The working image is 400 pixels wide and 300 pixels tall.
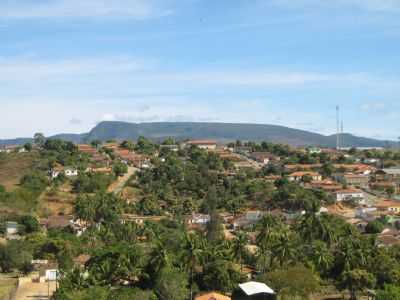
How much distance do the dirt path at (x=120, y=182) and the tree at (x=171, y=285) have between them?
43.1 metres

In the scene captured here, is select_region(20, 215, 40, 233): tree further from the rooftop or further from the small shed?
the rooftop

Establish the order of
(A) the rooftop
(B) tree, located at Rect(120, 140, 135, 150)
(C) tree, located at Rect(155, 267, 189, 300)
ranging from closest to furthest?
(A) the rooftop, (C) tree, located at Rect(155, 267, 189, 300), (B) tree, located at Rect(120, 140, 135, 150)

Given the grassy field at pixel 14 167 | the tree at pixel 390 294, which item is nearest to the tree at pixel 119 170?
the grassy field at pixel 14 167

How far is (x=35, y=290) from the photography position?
44219 millimetres

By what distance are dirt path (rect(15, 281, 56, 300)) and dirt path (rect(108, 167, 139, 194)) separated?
3345 cm

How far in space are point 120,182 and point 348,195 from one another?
101ft

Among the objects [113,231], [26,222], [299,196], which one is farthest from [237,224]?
[26,222]

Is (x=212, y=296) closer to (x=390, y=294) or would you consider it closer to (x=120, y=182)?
(x=390, y=294)

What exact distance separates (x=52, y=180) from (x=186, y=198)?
17.7 meters

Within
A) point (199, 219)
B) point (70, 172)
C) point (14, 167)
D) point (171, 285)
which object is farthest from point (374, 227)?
point (14, 167)

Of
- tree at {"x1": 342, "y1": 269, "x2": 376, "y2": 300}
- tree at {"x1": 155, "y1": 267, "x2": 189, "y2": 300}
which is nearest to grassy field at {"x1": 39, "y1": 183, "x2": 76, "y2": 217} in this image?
tree at {"x1": 155, "y1": 267, "x2": 189, "y2": 300}

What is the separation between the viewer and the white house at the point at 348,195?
8350cm

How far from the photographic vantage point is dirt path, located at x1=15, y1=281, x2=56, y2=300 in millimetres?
41750

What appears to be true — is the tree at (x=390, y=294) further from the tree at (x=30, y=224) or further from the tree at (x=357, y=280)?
the tree at (x=30, y=224)
